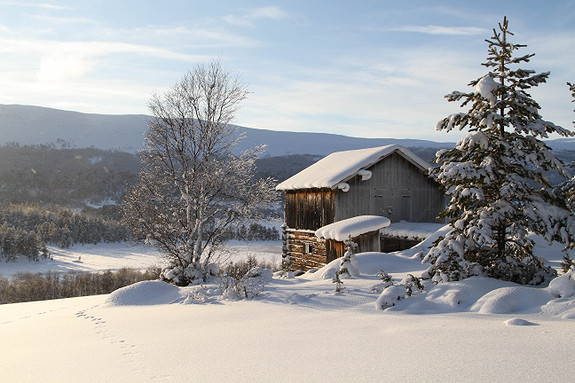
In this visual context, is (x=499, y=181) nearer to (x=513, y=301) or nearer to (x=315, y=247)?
(x=513, y=301)

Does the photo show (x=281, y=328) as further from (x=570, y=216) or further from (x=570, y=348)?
(x=570, y=216)

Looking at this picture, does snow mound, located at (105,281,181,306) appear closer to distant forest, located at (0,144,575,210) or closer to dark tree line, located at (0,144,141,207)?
distant forest, located at (0,144,575,210)

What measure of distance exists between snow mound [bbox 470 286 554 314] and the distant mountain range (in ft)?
496

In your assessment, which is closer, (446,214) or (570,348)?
(570,348)

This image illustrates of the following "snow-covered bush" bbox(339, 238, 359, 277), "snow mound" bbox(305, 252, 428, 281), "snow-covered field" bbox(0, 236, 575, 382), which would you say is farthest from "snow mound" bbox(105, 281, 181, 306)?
"snow-covered bush" bbox(339, 238, 359, 277)

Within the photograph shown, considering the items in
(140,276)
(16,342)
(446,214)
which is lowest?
(140,276)

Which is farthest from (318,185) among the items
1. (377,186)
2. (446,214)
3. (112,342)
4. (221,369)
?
(221,369)

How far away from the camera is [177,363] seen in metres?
4.95

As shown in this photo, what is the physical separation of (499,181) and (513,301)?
264 cm

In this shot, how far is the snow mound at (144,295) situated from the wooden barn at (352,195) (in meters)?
8.26

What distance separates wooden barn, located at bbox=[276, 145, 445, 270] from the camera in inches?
802

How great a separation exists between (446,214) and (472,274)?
1.27 metres

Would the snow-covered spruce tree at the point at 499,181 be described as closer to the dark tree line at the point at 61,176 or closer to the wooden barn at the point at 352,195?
the wooden barn at the point at 352,195

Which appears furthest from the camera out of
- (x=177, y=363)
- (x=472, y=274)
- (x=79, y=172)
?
(x=79, y=172)
